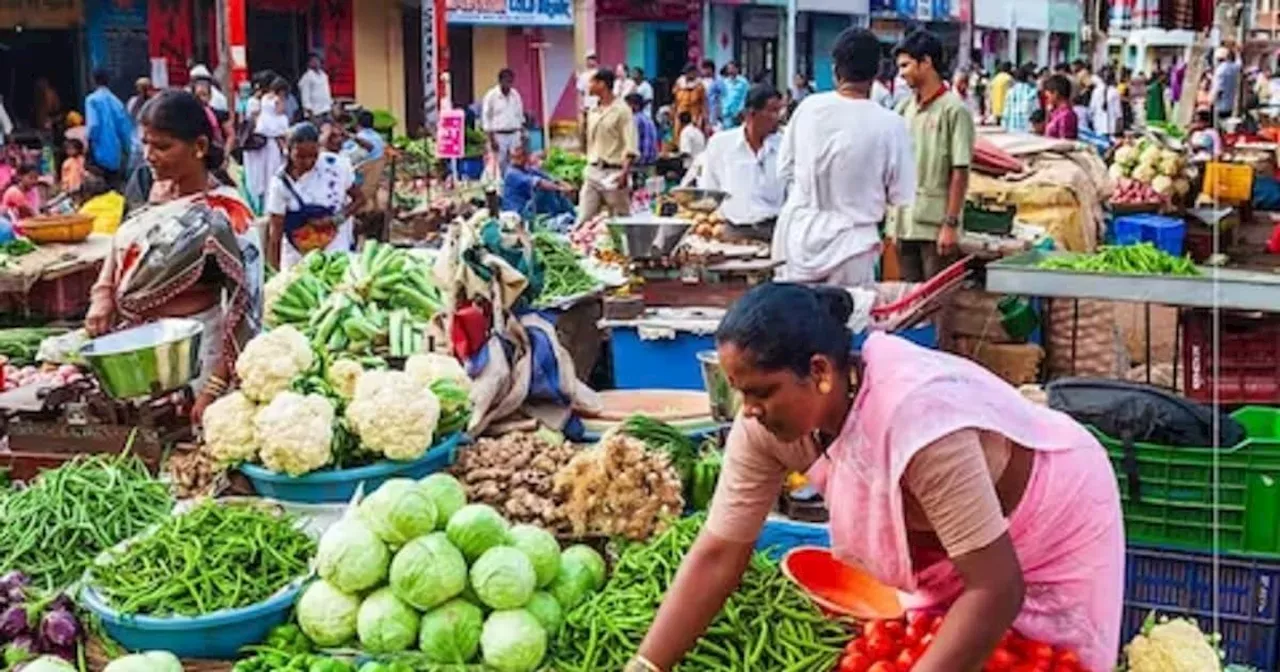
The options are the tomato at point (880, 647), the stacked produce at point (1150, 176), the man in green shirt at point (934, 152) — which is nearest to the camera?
the tomato at point (880, 647)

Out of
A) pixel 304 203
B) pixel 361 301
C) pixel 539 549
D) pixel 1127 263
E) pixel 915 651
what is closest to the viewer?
pixel 915 651

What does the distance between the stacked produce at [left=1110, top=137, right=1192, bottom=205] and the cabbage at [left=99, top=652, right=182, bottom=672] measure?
9.11 metres

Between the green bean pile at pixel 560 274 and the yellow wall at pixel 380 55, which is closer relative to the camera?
the green bean pile at pixel 560 274

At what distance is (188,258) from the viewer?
4.19 metres

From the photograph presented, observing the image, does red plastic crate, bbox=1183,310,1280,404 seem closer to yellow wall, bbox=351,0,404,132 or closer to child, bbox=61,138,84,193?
child, bbox=61,138,84,193

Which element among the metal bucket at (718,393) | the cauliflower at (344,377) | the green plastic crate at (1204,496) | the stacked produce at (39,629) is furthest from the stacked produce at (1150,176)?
the stacked produce at (39,629)

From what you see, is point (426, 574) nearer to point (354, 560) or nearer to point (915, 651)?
point (354, 560)

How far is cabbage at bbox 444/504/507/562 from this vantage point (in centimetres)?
324

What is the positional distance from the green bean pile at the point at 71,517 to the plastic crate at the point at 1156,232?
7.79 m

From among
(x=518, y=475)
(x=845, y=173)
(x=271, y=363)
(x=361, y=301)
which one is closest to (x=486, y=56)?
(x=845, y=173)

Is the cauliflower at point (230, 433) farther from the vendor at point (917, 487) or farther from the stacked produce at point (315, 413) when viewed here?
the vendor at point (917, 487)

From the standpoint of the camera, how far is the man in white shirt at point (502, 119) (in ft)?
58.3

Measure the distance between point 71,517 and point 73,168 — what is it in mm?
10401

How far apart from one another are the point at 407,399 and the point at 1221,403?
4.17 m
